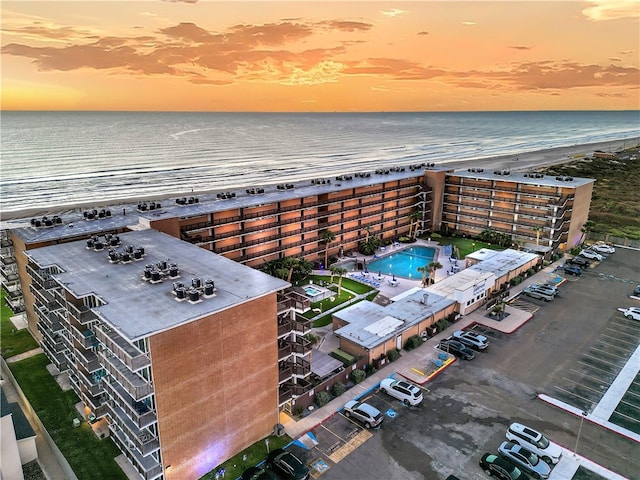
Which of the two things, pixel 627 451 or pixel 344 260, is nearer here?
pixel 627 451

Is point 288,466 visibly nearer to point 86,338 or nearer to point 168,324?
point 168,324

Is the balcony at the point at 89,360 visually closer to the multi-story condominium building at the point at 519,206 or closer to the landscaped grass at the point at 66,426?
the landscaped grass at the point at 66,426

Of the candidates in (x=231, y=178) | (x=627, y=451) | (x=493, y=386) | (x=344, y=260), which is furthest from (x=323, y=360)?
(x=231, y=178)

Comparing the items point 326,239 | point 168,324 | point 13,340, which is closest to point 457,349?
point 168,324

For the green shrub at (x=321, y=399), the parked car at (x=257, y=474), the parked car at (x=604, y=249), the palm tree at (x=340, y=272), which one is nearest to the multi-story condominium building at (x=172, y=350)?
the parked car at (x=257, y=474)

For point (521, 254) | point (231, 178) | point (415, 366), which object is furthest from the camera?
point (231, 178)

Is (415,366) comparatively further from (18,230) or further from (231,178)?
(231,178)

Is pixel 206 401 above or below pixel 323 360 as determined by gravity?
above

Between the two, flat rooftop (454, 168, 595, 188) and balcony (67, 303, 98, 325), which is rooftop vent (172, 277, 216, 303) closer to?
balcony (67, 303, 98, 325)
